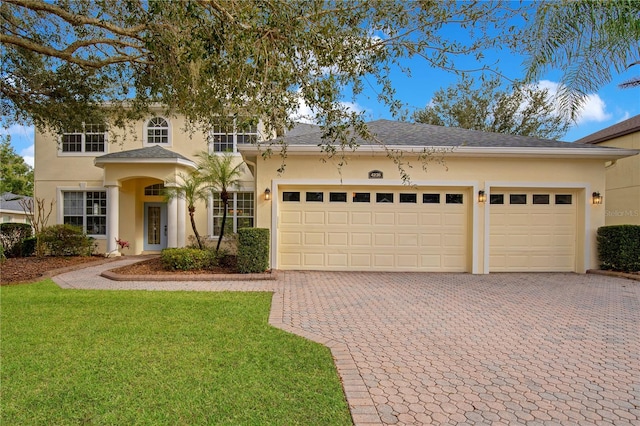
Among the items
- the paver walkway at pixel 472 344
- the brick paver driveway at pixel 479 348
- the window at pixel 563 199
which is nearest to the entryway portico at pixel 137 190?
the paver walkway at pixel 472 344

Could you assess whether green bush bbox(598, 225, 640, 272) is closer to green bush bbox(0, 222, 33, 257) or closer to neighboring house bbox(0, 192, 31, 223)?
green bush bbox(0, 222, 33, 257)

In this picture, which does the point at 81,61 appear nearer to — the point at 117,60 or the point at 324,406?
the point at 117,60

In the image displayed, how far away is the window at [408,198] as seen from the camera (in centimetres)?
1052

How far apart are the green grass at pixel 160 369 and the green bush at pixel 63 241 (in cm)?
732

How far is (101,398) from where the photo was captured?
9.98 ft

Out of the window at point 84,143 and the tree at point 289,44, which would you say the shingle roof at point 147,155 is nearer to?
the window at point 84,143

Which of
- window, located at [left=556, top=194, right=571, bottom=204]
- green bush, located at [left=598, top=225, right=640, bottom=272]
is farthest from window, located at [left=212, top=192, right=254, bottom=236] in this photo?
green bush, located at [left=598, top=225, right=640, bottom=272]

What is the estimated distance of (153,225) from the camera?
615 inches

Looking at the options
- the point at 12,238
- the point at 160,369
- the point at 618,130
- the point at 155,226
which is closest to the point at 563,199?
the point at 618,130

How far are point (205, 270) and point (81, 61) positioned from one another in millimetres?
5625

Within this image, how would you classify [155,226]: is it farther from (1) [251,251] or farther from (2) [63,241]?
(1) [251,251]

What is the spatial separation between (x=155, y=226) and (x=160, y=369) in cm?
1327

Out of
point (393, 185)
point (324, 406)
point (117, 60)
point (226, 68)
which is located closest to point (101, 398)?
point (324, 406)

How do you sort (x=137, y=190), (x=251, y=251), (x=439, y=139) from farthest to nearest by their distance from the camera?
(x=137, y=190), (x=439, y=139), (x=251, y=251)
